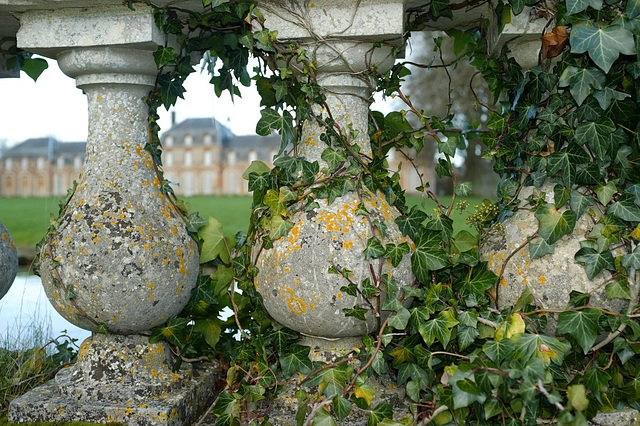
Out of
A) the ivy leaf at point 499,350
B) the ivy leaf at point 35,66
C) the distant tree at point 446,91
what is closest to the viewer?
the ivy leaf at point 499,350

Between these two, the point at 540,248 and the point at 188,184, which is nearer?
the point at 540,248

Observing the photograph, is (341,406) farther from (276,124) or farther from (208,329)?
(276,124)

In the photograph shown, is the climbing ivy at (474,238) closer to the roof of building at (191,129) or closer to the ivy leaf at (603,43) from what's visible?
the ivy leaf at (603,43)

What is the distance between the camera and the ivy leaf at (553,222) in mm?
2375

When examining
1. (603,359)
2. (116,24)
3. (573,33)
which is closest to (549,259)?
(603,359)

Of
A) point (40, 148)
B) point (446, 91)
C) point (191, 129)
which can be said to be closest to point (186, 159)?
point (191, 129)

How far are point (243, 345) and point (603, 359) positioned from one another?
1.46 meters

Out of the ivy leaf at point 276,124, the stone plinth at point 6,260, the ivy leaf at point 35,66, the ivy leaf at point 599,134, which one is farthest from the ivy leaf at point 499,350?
the ivy leaf at point 35,66

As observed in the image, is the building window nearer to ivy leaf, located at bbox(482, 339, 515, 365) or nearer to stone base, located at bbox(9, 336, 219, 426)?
stone base, located at bbox(9, 336, 219, 426)

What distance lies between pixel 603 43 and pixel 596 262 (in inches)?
31.1

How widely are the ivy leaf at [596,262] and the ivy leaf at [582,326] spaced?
0.16 metres

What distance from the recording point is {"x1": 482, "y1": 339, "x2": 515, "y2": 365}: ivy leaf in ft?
7.05

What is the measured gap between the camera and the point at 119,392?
2695mm

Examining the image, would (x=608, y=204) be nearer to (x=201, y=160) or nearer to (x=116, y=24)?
(x=116, y=24)
